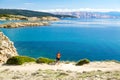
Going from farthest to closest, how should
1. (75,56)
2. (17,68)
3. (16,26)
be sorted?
(16,26)
(75,56)
(17,68)

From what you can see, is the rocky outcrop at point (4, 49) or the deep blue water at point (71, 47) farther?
the deep blue water at point (71, 47)

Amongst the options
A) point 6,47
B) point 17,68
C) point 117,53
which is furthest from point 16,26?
point 17,68

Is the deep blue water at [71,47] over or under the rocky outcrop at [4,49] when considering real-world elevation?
under

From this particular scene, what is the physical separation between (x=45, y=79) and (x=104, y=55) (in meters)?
50.2

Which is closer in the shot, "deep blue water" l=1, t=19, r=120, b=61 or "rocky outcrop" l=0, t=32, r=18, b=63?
"rocky outcrop" l=0, t=32, r=18, b=63

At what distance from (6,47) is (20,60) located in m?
9.86

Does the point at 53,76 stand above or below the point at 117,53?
above

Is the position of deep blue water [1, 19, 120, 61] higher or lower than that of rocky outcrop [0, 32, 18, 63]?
lower

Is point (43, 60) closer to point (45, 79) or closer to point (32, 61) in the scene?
point (32, 61)

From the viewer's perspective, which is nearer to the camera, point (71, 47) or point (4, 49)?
point (4, 49)

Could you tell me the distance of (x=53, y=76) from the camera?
2505cm

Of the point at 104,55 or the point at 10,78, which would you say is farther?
the point at 104,55

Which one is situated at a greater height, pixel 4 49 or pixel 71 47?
pixel 4 49

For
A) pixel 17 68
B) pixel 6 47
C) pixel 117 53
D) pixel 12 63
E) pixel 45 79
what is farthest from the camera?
pixel 117 53
